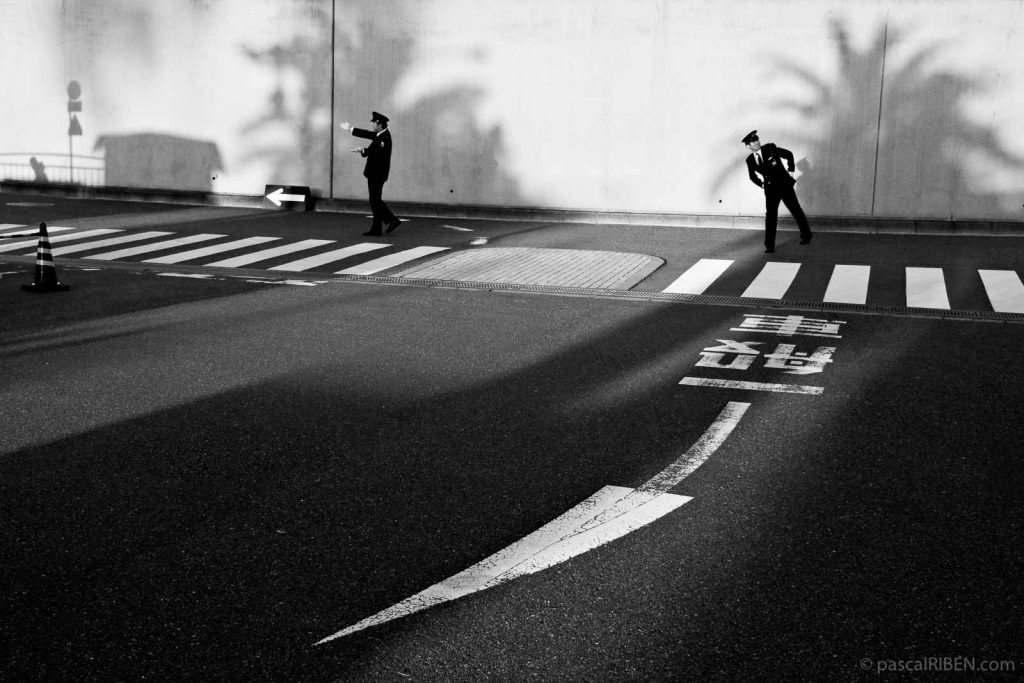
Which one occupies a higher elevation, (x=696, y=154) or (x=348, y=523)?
(x=696, y=154)

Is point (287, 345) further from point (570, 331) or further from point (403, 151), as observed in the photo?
point (403, 151)

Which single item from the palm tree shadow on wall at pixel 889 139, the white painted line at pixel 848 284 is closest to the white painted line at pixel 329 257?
the white painted line at pixel 848 284

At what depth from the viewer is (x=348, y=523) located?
535cm

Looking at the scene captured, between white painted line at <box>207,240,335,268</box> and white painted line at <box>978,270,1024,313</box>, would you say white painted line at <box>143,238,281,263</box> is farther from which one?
white painted line at <box>978,270,1024,313</box>

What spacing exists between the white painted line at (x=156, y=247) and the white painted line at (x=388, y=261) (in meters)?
3.71

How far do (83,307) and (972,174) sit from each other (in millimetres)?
16515

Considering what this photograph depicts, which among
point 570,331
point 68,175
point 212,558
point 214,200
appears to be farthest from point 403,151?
point 212,558

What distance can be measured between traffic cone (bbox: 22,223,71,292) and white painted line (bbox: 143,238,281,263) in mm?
3250

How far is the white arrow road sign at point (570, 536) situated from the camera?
14.8ft

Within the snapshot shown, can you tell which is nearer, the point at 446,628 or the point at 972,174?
the point at 446,628

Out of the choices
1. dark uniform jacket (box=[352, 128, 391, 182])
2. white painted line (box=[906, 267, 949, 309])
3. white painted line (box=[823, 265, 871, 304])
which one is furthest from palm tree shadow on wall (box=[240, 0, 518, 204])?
white painted line (box=[906, 267, 949, 309])

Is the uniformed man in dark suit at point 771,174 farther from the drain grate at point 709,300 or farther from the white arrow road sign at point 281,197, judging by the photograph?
the white arrow road sign at point 281,197

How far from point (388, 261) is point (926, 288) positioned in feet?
24.6

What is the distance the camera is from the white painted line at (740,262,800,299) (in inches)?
535
